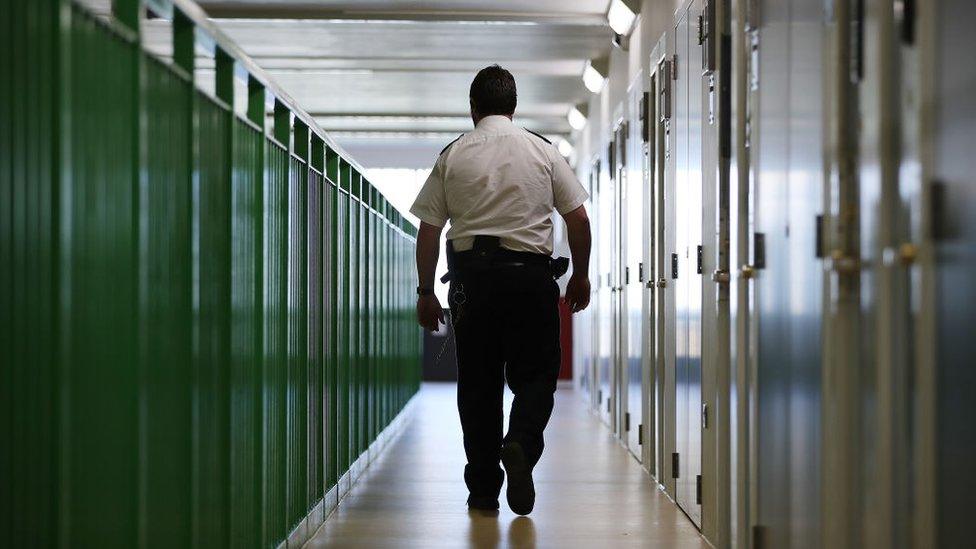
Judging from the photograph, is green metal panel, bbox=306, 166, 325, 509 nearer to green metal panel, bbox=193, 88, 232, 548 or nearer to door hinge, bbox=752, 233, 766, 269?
green metal panel, bbox=193, 88, 232, 548

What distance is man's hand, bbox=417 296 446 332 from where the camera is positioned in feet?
15.7

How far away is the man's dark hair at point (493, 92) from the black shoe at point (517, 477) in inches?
49.8

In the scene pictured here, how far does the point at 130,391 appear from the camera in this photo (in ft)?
7.57

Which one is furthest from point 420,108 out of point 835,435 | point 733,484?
point 835,435

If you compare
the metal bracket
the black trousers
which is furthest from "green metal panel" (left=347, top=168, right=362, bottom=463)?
the metal bracket

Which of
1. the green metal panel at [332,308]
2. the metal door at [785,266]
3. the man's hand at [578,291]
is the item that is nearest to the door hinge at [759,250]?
the metal door at [785,266]

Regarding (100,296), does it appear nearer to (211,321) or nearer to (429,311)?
(211,321)

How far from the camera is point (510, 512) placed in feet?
16.1

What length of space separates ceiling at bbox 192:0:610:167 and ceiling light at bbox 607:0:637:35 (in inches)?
32.5

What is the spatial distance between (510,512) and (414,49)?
660 cm

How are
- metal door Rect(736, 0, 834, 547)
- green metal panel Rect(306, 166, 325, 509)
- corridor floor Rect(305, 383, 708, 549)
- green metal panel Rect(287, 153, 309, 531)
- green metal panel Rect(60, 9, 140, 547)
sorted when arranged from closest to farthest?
1. green metal panel Rect(60, 9, 140, 547)
2. metal door Rect(736, 0, 834, 547)
3. green metal panel Rect(287, 153, 309, 531)
4. corridor floor Rect(305, 383, 708, 549)
5. green metal panel Rect(306, 166, 325, 509)

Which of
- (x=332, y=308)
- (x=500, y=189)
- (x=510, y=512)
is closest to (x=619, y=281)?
(x=332, y=308)

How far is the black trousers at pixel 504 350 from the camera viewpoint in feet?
15.1

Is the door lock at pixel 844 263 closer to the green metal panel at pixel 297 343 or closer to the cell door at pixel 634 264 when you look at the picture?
the green metal panel at pixel 297 343
